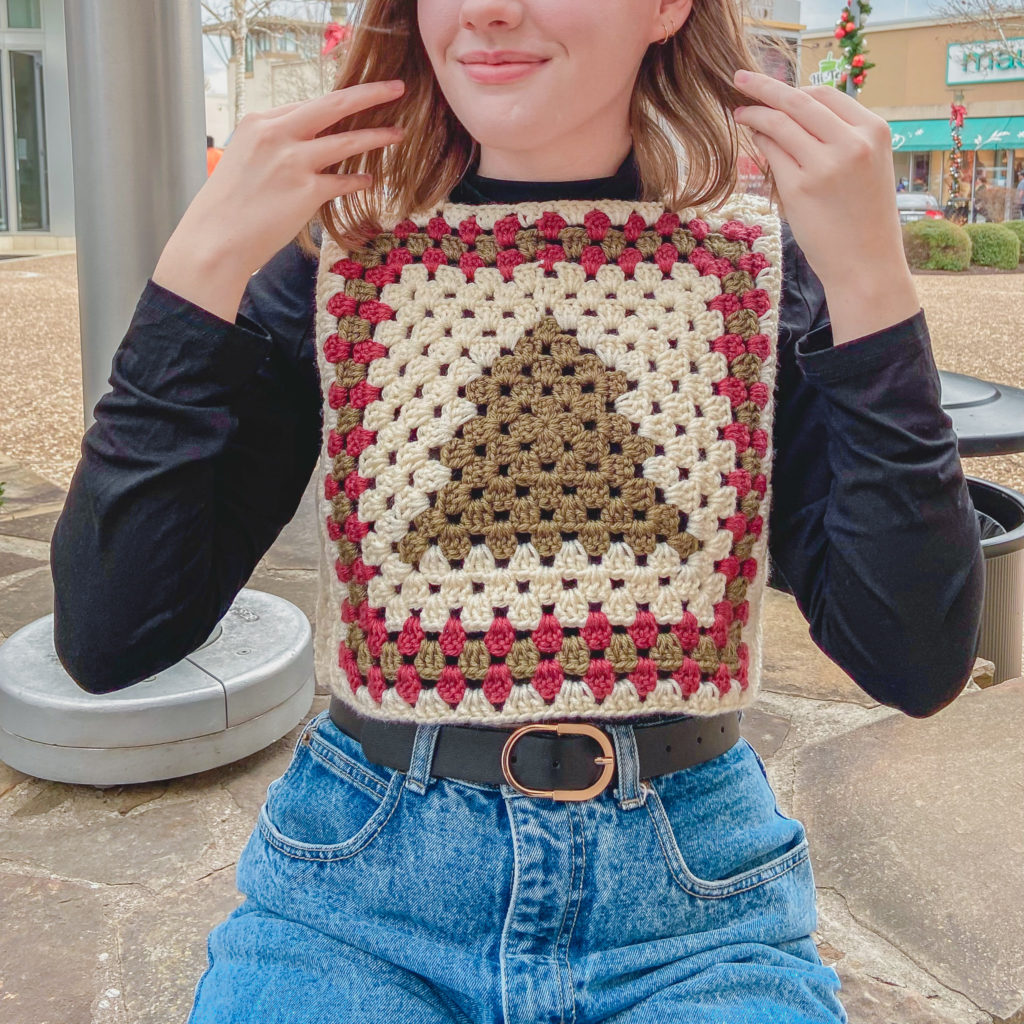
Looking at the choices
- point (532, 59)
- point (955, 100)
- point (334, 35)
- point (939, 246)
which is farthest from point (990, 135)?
point (532, 59)

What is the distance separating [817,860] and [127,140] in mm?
1806

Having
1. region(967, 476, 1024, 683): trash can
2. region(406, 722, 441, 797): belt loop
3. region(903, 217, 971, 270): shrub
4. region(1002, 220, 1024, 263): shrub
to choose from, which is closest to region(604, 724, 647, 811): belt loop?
region(406, 722, 441, 797): belt loop

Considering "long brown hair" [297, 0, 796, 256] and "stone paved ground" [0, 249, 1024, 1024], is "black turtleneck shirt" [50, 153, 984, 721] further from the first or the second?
"stone paved ground" [0, 249, 1024, 1024]

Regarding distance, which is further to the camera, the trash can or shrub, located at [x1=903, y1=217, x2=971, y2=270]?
shrub, located at [x1=903, y1=217, x2=971, y2=270]

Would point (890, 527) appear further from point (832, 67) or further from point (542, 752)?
point (832, 67)

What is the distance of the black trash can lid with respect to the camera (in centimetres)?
274

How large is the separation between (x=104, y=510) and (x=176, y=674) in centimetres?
120

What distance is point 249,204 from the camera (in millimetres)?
1117

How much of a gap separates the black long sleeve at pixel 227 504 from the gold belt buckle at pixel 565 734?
0.92 feet

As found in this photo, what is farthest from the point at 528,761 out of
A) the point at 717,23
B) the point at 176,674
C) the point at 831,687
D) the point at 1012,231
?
the point at 1012,231

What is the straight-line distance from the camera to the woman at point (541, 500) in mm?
1067

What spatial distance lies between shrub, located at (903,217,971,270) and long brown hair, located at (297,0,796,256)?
47.4 feet

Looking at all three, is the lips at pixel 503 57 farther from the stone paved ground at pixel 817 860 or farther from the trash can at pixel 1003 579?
the trash can at pixel 1003 579

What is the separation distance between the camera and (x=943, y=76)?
1803 centimetres
